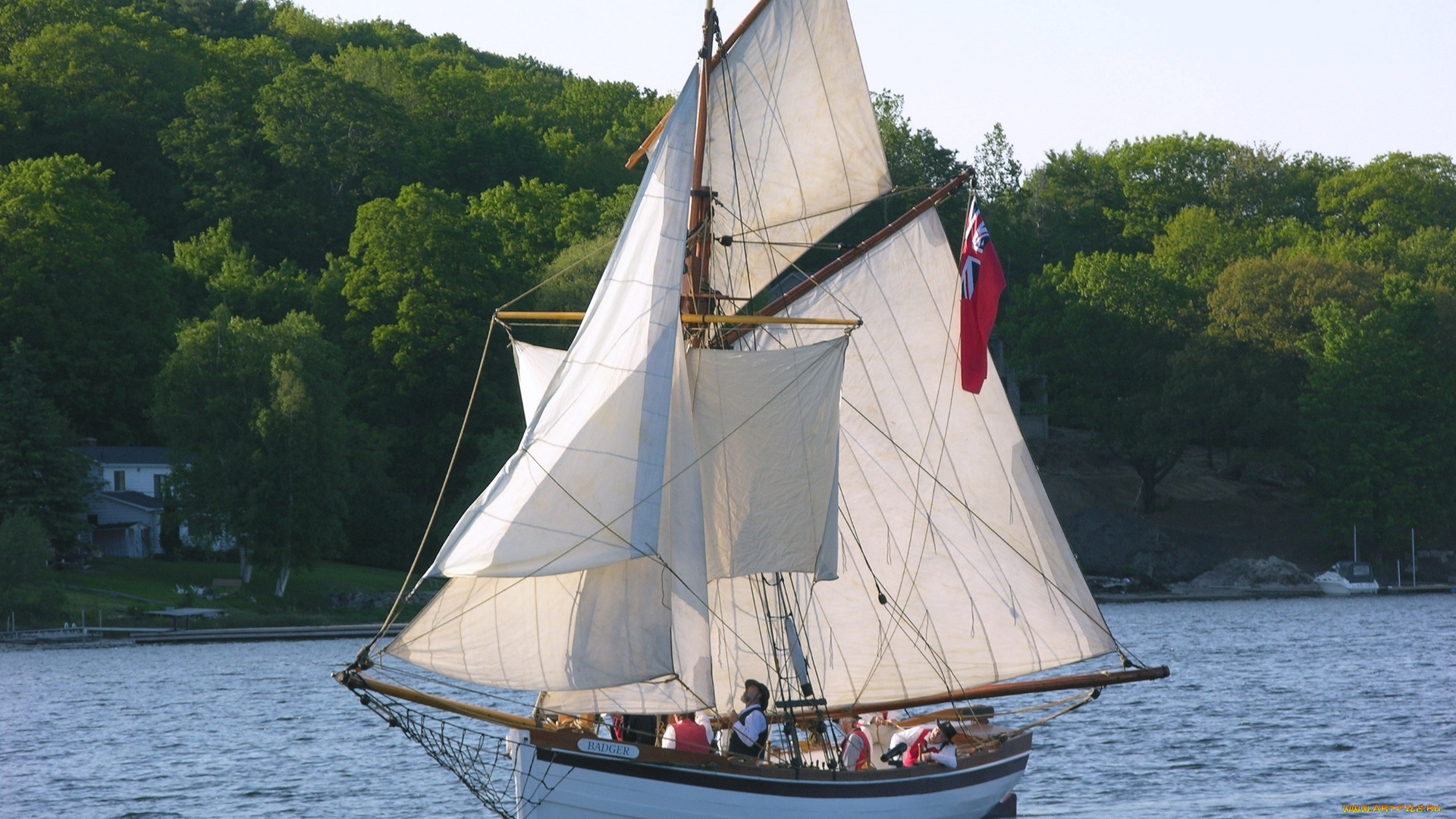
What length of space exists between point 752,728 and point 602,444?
5.01 metres

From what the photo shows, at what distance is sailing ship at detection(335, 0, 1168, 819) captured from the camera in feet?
84.8

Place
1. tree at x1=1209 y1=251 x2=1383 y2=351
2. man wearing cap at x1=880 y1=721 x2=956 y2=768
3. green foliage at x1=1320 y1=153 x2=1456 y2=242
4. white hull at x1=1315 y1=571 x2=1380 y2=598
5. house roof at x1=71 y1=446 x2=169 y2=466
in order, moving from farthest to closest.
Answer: green foliage at x1=1320 y1=153 x2=1456 y2=242 < tree at x1=1209 y1=251 x2=1383 y2=351 < white hull at x1=1315 y1=571 x2=1380 y2=598 < house roof at x1=71 y1=446 x2=169 y2=466 < man wearing cap at x1=880 y1=721 x2=956 y2=768

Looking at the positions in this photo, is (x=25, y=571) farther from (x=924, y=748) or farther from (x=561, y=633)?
(x=924, y=748)

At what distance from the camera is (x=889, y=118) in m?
142

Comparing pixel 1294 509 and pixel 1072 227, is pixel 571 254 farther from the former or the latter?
pixel 1072 227

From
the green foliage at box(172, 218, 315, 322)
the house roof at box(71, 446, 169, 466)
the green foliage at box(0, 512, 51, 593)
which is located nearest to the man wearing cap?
the green foliage at box(0, 512, 51, 593)

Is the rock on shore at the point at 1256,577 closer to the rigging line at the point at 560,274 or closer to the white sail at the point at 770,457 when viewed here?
the rigging line at the point at 560,274

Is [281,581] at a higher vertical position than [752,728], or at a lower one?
higher

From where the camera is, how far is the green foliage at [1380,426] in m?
101

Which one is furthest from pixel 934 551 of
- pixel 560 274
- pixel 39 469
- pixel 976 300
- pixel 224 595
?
pixel 39 469

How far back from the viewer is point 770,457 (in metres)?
28.3

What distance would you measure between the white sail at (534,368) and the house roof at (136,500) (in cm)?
6019

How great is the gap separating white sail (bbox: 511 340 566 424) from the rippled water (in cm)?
851

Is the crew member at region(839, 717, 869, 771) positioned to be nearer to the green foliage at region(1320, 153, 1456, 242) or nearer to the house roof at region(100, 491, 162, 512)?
the house roof at region(100, 491, 162, 512)
